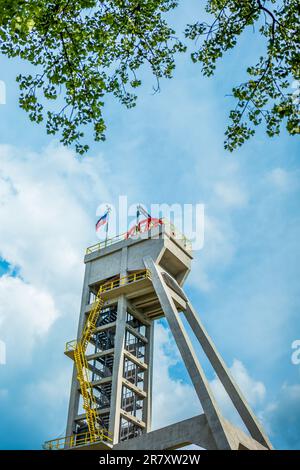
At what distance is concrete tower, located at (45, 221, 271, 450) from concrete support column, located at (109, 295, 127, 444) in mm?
57

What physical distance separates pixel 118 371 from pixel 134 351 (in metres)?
3.75

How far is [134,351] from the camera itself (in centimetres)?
3600

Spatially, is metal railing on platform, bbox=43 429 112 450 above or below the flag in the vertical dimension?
below

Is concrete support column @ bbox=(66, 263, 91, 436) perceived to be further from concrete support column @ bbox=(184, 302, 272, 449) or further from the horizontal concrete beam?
concrete support column @ bbox=(184, 302, 272, 449)

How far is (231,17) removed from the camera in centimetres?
1445

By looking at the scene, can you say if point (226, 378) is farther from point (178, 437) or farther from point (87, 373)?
point (87, 373)

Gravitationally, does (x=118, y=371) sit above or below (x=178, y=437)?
above

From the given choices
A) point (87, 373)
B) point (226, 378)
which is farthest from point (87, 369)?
point (226, 378)

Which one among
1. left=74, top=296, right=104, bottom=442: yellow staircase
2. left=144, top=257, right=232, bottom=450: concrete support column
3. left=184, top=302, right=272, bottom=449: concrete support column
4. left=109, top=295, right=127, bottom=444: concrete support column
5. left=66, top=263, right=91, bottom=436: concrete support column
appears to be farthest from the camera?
left=66, top=263, right=91, bottom=436: concrete support column

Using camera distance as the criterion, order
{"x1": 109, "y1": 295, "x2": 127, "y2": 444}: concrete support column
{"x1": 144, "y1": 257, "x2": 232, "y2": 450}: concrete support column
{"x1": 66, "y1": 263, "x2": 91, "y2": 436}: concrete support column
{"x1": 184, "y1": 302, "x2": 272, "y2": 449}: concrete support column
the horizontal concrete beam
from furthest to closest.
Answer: {"x1": 66, "y1": 263, "x2": 91, "y2": 436}: concrete support column
{"x1": 109, "y1": 295, "x2": 127, "y2": 444}: concrete support column
{"x1": 184, "y1": 302, "x2": 272, "y2": 449}: concrete support column
the horizontal concrete beam
{"x1": 144, "y1": 257, "x2": 232, "y2": 450}: concrete support column

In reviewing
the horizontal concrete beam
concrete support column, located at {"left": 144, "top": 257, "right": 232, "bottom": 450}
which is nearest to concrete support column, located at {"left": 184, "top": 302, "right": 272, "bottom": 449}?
concrete support column, located at {"left": 144, "top": 257, "right": 232, "bottom": 450}

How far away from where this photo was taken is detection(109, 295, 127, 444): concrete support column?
30.2 m

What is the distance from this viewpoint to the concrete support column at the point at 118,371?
3025 centimetres
